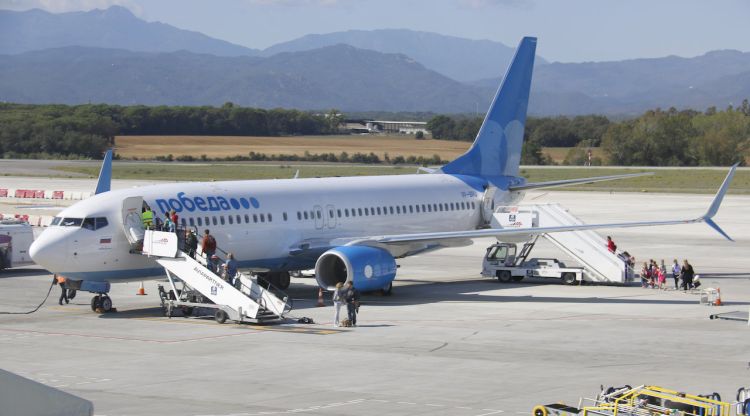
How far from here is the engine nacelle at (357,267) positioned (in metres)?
36.2

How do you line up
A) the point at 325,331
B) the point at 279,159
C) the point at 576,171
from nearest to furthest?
1. the point at 325,331
2. the point at 576,171
3. the point at 279,159

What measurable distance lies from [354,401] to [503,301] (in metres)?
16.9

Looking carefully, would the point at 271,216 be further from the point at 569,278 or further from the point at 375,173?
the point at 375,173

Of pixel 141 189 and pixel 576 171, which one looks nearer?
pixel 141 189

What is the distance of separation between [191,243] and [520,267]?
14775 millimetres

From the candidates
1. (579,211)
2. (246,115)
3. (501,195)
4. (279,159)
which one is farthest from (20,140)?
(501,195)

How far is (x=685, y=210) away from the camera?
75188 mm

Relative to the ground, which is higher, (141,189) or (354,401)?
(141,189)

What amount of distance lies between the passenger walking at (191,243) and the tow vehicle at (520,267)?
1430cm

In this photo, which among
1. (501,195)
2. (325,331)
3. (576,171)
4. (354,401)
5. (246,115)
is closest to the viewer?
(354,401)

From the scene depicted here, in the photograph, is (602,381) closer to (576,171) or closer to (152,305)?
(152,305)

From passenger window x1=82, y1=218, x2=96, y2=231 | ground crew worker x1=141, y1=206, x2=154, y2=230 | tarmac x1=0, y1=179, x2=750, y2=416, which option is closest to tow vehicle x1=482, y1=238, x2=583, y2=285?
tarmac x1=0, y1=179, x2=750, y2=416

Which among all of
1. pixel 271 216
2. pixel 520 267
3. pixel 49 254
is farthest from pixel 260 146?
pixel 49 254

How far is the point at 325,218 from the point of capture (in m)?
39.8
